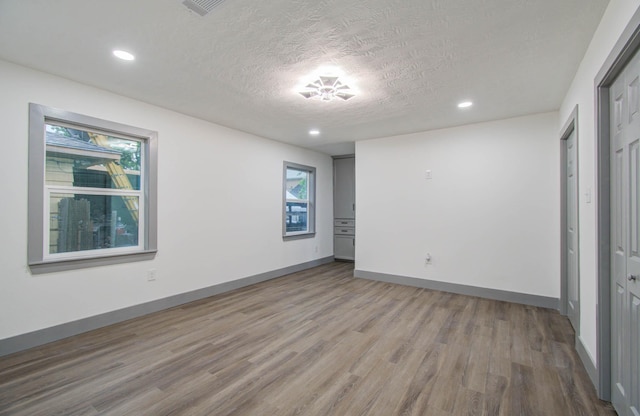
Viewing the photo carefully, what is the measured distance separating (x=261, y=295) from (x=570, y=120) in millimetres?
4221

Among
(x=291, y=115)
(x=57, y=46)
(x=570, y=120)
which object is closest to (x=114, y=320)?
(x=57, y=46)

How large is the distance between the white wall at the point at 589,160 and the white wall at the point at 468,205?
4.56 feet

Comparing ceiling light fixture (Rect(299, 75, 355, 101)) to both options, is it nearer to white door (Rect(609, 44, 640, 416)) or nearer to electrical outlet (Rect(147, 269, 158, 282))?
white door (Rect(609, 44, 640, 416))

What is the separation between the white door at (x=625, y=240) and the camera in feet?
4.90

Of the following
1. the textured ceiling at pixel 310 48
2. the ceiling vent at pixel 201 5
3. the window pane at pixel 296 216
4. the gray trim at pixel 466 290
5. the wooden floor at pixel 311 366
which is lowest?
the wooden floor at pixel 311 366

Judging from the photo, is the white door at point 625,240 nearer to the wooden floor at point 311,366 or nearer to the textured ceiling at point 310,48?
the wooden floor at point 311,366

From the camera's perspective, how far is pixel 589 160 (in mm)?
2209

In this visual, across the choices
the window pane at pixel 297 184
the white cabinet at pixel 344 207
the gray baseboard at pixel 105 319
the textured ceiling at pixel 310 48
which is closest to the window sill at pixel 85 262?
the gray baseboard at pixel 105 319

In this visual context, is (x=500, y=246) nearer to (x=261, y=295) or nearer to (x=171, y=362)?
(x=261, y=295)

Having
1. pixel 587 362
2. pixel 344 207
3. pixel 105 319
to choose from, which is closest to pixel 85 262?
pixel 105 319

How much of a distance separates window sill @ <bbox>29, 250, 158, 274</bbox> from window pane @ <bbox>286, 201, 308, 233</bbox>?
2.75 metres

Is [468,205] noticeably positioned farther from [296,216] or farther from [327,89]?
[296,216]

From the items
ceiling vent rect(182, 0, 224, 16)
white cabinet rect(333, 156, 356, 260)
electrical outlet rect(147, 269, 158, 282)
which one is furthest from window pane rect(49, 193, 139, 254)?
white cabinet rect(333, 156, 356, 260)

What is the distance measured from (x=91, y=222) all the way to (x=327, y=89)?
2925 millimetres
